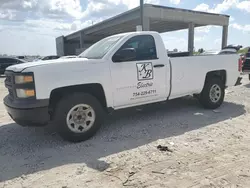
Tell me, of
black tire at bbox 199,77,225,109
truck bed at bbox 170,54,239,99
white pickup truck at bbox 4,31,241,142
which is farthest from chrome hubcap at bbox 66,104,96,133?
black tire at bbox 199,77,225,109

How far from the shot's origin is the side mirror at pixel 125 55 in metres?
4.34

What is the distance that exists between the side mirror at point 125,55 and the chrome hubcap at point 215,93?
9.39ft

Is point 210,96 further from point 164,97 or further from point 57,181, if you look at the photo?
point 57,181

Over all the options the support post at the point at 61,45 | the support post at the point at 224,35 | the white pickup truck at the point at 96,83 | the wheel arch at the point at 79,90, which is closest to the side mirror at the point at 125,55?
the white pickup truck at the point at 96,83

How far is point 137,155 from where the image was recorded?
12.0ft

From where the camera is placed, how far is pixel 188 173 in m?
3.09

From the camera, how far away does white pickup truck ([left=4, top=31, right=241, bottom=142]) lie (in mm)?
3793

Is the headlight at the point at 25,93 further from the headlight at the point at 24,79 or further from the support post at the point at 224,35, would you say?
the support post at the point at 224,35

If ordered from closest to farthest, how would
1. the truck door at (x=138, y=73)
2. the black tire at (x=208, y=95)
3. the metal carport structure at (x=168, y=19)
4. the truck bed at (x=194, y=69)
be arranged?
the truck door at (x=138, y=73), the truck bed at (x=194, y=69), the black tire at (x=208, y=95), the metal carport structure at (x=168, y=19)

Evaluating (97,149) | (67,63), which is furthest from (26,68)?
(97,149)

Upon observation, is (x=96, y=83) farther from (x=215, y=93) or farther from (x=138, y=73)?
(x=215, y=93)

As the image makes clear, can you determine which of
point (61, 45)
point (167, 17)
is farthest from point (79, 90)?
point (61, 45)

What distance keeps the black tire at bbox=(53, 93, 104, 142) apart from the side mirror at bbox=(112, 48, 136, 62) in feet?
2.91

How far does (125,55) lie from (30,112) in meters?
1.95
